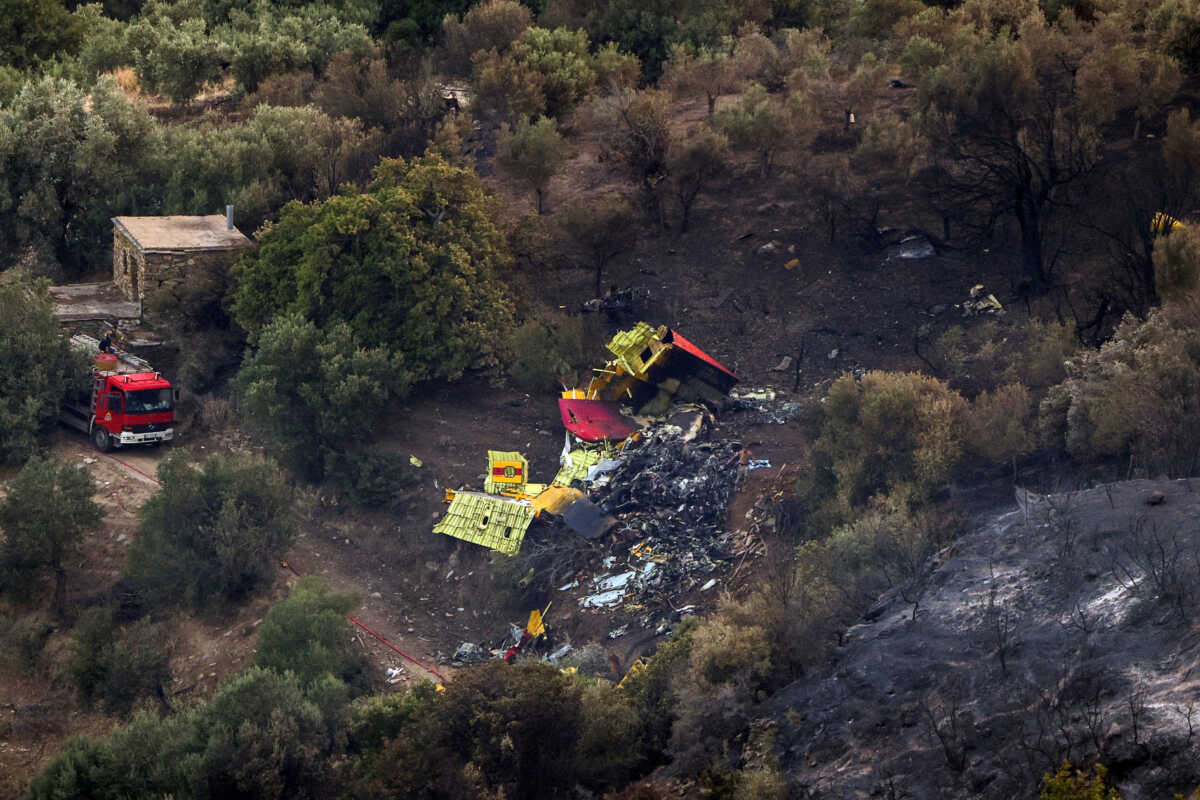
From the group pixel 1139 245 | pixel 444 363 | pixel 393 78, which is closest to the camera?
pixel 1139 245

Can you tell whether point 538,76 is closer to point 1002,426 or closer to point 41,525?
point 41,525

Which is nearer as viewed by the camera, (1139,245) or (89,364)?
(1139,245)

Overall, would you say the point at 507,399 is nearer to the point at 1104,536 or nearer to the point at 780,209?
the point at 780,209

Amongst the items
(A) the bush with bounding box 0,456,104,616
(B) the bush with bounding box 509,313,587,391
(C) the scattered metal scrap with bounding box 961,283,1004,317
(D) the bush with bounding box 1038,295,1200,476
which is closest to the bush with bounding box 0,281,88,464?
(A) the bush with bounding box 0,456,104,616

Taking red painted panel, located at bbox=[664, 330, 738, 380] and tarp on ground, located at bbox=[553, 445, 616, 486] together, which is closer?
tarp on ground, located at bbox=[553, 445, 616, 486]

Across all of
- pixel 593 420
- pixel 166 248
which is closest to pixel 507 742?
pixel 593 420

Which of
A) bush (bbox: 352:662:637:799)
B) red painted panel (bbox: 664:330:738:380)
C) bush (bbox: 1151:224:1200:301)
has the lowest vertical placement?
bush (bbox: 352:662:637:799)

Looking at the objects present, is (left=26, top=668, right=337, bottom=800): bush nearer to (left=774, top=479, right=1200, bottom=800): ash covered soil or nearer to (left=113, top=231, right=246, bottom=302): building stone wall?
(left=774, top=479, right=1200, bottom=800): ash covered soil

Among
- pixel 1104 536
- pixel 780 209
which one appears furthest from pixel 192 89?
pixel 1104 536
